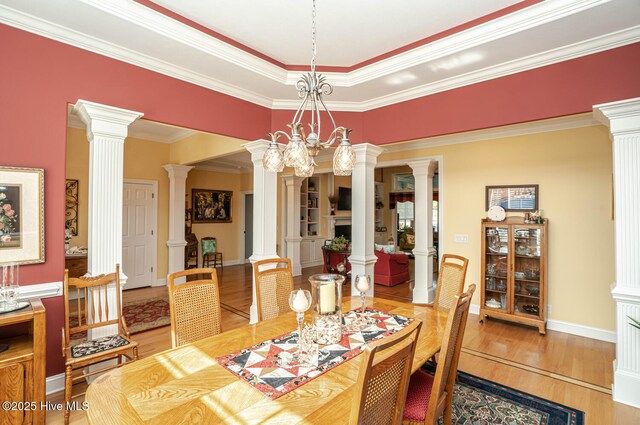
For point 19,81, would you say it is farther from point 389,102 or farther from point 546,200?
point 546,200

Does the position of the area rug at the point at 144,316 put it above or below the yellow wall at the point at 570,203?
below

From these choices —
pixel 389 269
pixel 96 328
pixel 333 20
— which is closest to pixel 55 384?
pixel 96 328

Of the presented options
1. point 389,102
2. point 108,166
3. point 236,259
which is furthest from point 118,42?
point 236,259

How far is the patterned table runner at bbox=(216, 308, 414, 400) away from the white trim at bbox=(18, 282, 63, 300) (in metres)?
1.69

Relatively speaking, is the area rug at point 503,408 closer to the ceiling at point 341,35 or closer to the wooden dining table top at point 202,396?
the wooden dining table top at point 202,396

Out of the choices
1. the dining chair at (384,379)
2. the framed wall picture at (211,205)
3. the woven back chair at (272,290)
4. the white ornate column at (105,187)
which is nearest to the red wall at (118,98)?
the white ornate column at (105,187)

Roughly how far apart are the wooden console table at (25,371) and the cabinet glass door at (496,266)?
15.1ft

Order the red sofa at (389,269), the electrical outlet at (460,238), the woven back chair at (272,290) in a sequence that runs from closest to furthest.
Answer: the woven back chair at (272,290) → the electrical outlet at (460,238) → the red sofa at (389,269)

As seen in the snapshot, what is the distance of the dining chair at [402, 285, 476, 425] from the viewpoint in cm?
147

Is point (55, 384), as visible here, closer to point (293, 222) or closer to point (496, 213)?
point (496, 213)

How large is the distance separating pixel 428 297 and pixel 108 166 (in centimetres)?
465

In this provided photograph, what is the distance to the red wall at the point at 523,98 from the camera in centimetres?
240

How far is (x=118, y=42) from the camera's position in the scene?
2.54 meters

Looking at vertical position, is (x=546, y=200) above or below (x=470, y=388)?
above
